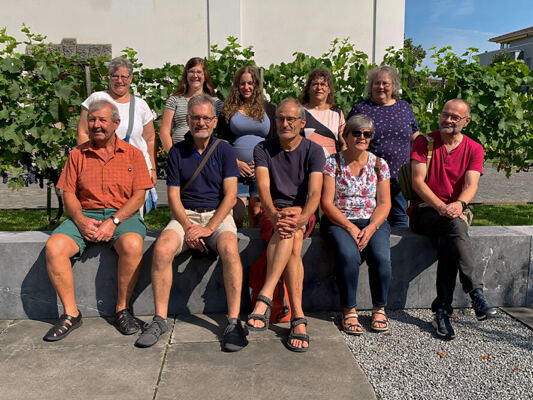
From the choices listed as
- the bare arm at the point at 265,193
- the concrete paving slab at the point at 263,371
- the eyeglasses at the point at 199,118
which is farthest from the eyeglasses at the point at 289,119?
the concrete paving slab at the point at 263,371

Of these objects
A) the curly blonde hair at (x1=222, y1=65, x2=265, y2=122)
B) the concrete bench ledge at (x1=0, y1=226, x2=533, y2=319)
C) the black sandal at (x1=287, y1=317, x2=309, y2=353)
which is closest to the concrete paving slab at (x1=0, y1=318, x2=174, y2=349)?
the concrete bench ledge at (x1=0, y1=226, x2=533, y2=319)

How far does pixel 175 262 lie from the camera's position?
3775 mm

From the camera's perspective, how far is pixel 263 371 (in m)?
2.92

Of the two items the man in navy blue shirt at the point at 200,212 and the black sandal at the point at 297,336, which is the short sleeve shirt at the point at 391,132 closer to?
the man in navy blue shirt at the point at 200,212

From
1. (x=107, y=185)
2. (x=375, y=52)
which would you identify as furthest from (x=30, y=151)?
(x=375, y=52)

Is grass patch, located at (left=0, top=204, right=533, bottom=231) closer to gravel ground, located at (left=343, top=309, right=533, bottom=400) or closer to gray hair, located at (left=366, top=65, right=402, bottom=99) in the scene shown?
gray hair, located at (left=366, top=65, right=402, bottom=99)

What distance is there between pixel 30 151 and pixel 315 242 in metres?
3.61

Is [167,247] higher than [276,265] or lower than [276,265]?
higher

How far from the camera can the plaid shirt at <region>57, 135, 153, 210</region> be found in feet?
12.0

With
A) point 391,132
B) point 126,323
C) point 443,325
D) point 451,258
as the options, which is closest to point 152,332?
point 126,323

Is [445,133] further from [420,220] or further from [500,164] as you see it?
[500,164]

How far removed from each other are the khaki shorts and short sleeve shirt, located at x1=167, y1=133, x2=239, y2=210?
0.06 metres

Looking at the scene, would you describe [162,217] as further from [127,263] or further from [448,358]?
[448,358]

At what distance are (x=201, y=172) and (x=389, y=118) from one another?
5.66 feet
